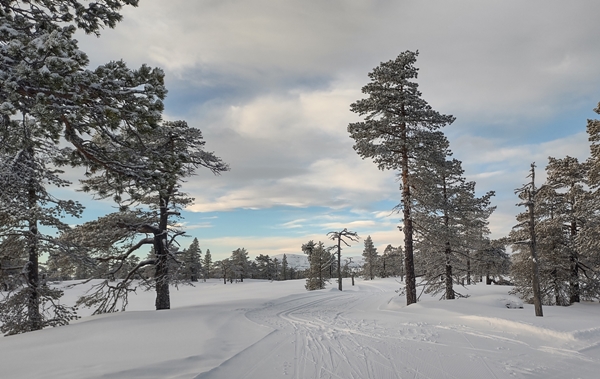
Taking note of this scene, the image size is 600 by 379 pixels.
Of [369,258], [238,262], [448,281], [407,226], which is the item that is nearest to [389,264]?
[369,258]

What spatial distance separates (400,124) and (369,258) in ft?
190

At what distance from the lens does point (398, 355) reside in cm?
747

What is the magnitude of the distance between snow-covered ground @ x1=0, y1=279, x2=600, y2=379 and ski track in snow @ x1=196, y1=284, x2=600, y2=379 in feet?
0.07

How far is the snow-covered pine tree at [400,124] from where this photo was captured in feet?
49.9

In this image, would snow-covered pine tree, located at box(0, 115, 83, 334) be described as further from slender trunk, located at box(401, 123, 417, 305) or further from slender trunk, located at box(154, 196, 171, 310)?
slender trunk, located at box(401, 123, 417, 305)

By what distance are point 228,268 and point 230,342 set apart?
63628 millimetres

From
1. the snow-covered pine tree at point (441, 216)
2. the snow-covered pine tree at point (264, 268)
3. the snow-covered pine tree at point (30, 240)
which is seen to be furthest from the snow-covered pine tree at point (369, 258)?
the snow-covered pine tree at point (30, 240)

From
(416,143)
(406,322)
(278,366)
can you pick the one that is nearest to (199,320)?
(278,366)

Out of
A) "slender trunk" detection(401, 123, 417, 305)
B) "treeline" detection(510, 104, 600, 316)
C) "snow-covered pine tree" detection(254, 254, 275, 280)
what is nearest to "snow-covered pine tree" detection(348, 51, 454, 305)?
"slender trunk" detection(401, 123, 417, 305)

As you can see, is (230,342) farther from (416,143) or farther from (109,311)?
(416,143)

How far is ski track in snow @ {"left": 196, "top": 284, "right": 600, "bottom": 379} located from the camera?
6.31m

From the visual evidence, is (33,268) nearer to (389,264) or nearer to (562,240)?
(562,240)

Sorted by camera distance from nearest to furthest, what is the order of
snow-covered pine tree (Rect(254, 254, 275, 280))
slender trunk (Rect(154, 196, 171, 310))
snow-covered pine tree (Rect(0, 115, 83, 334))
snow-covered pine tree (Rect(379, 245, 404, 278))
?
snow-covered pine tree (Rect(0, 115, 83, 334)), slender trunk (Rect(154, 196, 171, 310)), snow-covered pine tree (Rect(379, 245, 404, 278)), snow-covered pine tree (Rect(254, 254, 275, 280))

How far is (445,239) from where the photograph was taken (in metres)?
17.2
